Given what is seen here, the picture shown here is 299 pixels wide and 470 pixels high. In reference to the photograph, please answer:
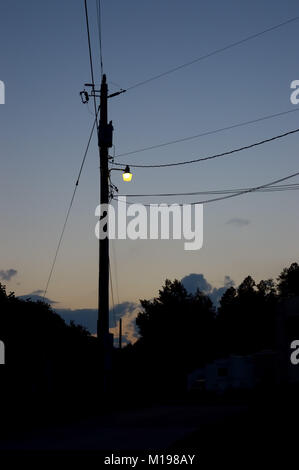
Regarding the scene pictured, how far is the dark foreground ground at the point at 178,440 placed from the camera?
9.90 meters

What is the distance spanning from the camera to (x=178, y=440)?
1117 cm

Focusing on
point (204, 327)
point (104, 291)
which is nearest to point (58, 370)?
point (104, 291)

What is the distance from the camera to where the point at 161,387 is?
44.8 meters

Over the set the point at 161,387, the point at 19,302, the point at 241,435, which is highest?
the point at 19,302

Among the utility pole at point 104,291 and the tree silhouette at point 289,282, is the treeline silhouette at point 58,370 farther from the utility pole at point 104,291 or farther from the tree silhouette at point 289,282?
the tree silhouette at point 289,282

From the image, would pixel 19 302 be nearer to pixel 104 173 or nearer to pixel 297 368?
pixel 104 173

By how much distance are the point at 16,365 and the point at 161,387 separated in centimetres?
2470

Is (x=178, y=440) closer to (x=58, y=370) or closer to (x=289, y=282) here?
(x=58, y=370)

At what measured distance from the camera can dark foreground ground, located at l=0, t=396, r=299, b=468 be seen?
32.5 ft

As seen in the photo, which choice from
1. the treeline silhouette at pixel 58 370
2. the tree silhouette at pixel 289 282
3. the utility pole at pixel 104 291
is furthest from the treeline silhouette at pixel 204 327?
the utility pole at pixel 104 291

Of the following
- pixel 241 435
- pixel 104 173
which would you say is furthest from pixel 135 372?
pixel 241 435

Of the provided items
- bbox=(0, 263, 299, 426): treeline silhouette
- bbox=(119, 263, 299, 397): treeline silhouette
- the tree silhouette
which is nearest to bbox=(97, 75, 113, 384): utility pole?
bbox=(0, 263, 299, 426): treeline silhouette
